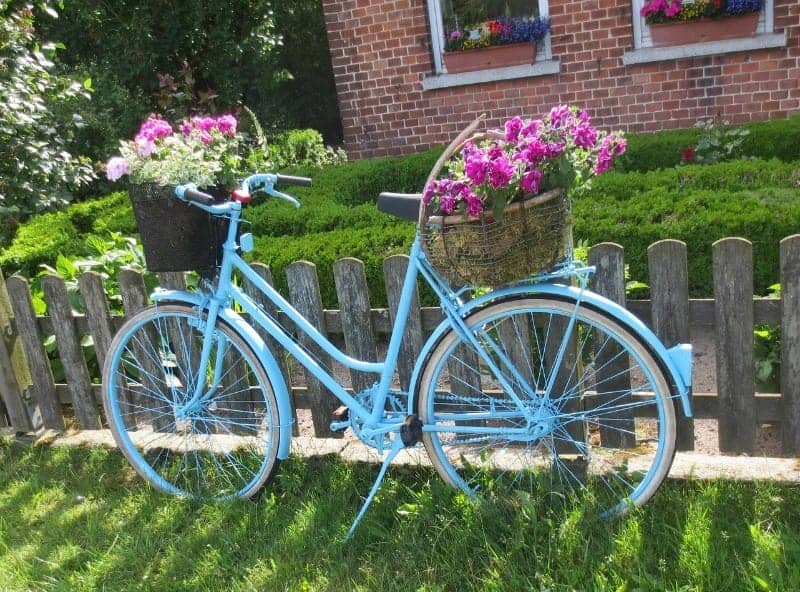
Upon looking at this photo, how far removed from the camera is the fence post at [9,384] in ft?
12.4

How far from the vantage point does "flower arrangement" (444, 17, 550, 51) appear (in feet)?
26.6

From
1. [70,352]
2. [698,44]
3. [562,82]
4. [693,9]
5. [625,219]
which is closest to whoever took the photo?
[70,352]

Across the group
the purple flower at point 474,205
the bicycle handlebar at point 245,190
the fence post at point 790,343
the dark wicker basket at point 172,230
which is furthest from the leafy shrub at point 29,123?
the fence post at point 790,343

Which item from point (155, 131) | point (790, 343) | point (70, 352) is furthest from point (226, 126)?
point (790, 343)

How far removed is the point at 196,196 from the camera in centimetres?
263

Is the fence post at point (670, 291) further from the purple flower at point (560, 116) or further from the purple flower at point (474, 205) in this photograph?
the purple flower at point (474, 205)

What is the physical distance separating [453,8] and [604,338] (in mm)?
6618

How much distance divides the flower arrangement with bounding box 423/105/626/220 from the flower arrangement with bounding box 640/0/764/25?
5851mm

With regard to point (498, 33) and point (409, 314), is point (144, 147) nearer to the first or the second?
point (409, 314)

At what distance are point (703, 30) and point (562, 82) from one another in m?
1.46

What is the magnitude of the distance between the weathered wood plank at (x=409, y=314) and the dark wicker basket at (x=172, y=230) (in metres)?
0.68

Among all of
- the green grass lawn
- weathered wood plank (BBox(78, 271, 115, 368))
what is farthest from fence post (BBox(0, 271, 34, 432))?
the green grass lawn

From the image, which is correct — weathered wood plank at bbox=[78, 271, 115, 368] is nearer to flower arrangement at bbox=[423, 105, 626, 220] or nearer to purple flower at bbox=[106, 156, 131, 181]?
purple flower at bbox=[106, 156, 131, 181]

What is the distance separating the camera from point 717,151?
6.52m
